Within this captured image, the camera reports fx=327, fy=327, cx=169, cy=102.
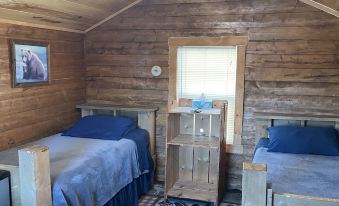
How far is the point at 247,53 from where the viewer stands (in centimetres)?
353

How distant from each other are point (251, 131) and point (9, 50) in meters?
2.57

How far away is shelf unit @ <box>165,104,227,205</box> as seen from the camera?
3.41 meters

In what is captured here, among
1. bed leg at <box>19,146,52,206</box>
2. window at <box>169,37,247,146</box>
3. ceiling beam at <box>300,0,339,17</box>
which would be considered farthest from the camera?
window at <box>169,37,247,146</box>

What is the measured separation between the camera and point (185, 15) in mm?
3691

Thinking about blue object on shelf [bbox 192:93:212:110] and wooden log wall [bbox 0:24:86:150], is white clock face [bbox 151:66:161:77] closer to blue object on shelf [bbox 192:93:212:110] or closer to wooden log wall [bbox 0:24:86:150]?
blue object on shelf [bbox 192:93:212:110]

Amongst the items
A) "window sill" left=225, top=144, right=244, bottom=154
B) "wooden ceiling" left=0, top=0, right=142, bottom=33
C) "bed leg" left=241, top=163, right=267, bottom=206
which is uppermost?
"wooden ceiling" left=0, top=0, right=142, bottom=33

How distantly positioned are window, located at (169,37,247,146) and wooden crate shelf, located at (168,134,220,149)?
33 centimetres

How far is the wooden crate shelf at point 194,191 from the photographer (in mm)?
3443

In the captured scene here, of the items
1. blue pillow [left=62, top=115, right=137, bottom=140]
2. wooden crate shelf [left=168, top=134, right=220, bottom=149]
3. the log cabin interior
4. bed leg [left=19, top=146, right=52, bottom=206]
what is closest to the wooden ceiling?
the log cabin interior

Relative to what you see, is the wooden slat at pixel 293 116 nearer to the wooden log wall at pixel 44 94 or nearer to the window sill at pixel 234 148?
the window sill at pixel 234 148

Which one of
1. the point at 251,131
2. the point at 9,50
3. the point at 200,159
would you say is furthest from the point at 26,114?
the point at 251,131

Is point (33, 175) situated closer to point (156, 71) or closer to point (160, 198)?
point (160, 198)

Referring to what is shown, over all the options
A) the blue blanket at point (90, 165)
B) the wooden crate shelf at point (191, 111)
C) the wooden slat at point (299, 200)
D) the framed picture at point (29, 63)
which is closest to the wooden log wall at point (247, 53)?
the wooden crate shelf at point (191, 111)

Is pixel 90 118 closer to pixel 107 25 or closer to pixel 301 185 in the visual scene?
pixel 107 25
